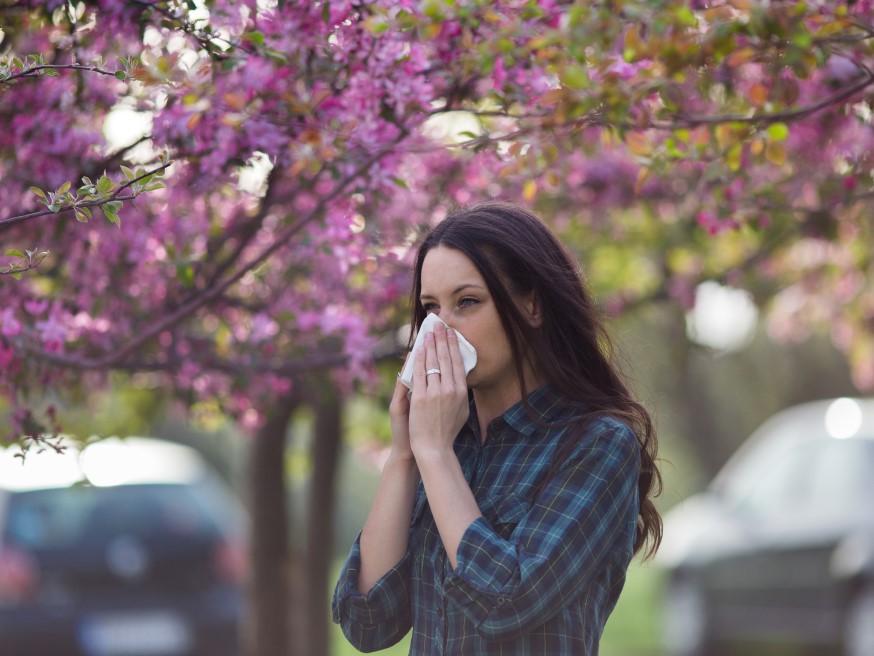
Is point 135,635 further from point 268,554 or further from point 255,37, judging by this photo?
point 255,37

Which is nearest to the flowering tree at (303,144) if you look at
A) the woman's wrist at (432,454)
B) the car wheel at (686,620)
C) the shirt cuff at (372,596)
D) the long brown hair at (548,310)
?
the long brown hair at (548,310)

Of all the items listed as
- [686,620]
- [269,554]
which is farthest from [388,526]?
[686,620]

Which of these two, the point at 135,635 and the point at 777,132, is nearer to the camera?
the point at 777,132

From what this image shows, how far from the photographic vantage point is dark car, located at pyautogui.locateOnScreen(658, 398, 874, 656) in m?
6.99

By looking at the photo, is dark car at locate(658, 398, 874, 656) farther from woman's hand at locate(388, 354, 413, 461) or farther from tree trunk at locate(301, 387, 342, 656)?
woman's hand at locate(388, 354, 413, 461)

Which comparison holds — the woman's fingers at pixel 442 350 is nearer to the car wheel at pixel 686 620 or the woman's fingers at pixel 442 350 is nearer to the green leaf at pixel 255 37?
the green leaf at pixel 255 37

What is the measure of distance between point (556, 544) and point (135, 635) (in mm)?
5059

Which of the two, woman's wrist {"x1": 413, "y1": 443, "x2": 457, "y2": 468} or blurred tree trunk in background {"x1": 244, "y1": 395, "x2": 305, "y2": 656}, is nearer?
woman's wrist {"x1": 413, "y1": 443, "x2": 457, "y2": 468}

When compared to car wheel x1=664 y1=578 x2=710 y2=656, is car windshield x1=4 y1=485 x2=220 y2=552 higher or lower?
higher

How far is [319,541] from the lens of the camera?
6652 millimetres

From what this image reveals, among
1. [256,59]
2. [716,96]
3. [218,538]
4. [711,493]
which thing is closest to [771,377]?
[711,493]

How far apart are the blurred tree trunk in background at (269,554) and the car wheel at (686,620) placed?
3.40 m

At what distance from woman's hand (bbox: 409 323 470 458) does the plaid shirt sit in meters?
0.16

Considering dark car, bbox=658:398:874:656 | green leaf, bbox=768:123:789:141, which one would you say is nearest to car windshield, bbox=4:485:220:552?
→ dark car, bbox=658:398:874:656
